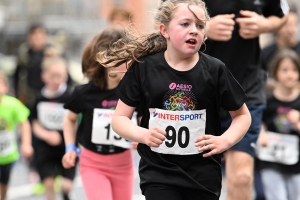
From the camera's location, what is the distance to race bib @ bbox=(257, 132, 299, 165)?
8.91 metres

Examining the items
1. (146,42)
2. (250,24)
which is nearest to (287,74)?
(250,24)

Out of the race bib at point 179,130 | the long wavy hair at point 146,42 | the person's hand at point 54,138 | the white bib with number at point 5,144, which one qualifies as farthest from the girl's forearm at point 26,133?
the race bib at point 179,130

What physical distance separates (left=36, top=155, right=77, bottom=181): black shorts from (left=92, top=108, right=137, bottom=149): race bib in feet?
9.58

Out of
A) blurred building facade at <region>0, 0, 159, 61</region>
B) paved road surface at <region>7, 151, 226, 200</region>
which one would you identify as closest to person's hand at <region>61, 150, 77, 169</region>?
paved road surface at <region>7, 151, 226, 200</region>

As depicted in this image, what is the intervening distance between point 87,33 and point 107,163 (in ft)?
66.7

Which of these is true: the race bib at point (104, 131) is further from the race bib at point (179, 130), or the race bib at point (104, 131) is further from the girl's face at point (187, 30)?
the girl's face at point (187, 30)

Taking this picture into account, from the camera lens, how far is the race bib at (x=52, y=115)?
10.1 metres

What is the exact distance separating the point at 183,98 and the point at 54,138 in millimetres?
4750

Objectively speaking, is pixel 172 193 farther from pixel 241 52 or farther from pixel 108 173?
pixel 241 52

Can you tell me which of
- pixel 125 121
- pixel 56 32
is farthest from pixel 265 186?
pixel 56 32

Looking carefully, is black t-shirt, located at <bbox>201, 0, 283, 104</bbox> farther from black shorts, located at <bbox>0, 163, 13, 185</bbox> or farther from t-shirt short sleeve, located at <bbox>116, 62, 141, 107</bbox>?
black shorts, located at <bbox>0, 163, 13, 185</bbox>

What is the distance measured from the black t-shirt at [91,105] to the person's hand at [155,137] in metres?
1.80

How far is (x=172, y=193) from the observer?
17.8ft

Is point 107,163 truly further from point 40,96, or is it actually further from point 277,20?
point 40,96
